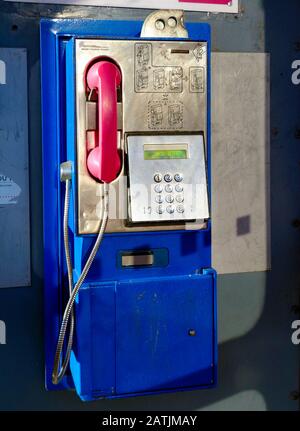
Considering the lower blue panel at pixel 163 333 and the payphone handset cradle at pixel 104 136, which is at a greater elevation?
the payphone handset cradle at pixel 104 136

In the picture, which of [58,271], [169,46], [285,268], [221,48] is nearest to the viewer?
[169,46]

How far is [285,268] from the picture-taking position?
2189 mm

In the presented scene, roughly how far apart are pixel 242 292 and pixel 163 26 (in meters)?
0.90

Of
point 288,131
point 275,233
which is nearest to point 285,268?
point 275,233

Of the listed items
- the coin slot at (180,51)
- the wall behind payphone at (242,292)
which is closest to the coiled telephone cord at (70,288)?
the wall behind payphone at (242,292)

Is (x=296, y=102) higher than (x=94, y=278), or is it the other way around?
(x=296, y=102)

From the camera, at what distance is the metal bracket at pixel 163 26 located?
5.64ft

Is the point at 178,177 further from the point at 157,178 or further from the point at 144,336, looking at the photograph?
the point at 144,336

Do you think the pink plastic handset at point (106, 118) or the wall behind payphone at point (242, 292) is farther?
the wall behind payphone at point (242, 292)

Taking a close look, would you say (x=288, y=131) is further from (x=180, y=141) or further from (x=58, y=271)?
(x=58, y=271)

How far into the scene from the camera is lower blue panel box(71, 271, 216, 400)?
168 cm

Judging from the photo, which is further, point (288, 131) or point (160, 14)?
point (288, 131)

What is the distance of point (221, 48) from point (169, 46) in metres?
0.45

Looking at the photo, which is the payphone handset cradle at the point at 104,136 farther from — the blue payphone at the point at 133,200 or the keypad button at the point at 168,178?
the keypad button at the point at 168,178
